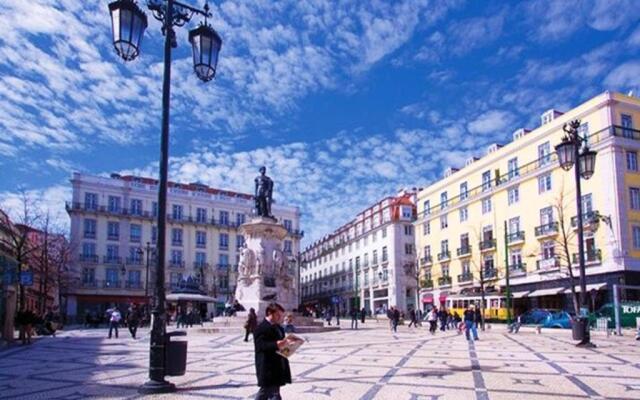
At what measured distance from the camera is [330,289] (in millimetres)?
93188

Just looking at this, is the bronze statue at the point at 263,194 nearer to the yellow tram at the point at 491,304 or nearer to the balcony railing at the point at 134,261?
the yellow tram at the point at 491,304

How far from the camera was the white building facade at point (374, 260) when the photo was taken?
69.8 metres

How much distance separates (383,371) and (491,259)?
140 ft

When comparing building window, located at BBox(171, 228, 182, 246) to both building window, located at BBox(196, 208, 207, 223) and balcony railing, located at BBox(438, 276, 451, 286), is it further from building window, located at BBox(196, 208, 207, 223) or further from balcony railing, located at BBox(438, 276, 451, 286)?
balcony railing, located at BBox(438, 276, 451, 286)

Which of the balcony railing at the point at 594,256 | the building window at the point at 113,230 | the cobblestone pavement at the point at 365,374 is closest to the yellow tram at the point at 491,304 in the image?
the balcony railing at the point at 594,256

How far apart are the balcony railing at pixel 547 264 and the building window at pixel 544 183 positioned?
18.8 ft

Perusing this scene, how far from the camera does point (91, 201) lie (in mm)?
65688

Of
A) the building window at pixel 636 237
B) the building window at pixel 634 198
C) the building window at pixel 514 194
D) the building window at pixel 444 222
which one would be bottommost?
the building window at pixel 636 237

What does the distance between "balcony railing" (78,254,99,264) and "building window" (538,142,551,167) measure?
49021mm

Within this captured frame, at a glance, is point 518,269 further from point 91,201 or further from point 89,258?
point 91,201

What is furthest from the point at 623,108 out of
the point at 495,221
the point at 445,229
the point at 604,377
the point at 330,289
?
the point at 330,289

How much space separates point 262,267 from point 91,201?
43.4m

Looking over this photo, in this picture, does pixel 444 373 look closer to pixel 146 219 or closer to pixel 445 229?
pixel 445 229

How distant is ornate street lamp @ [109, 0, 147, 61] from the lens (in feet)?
30.8
